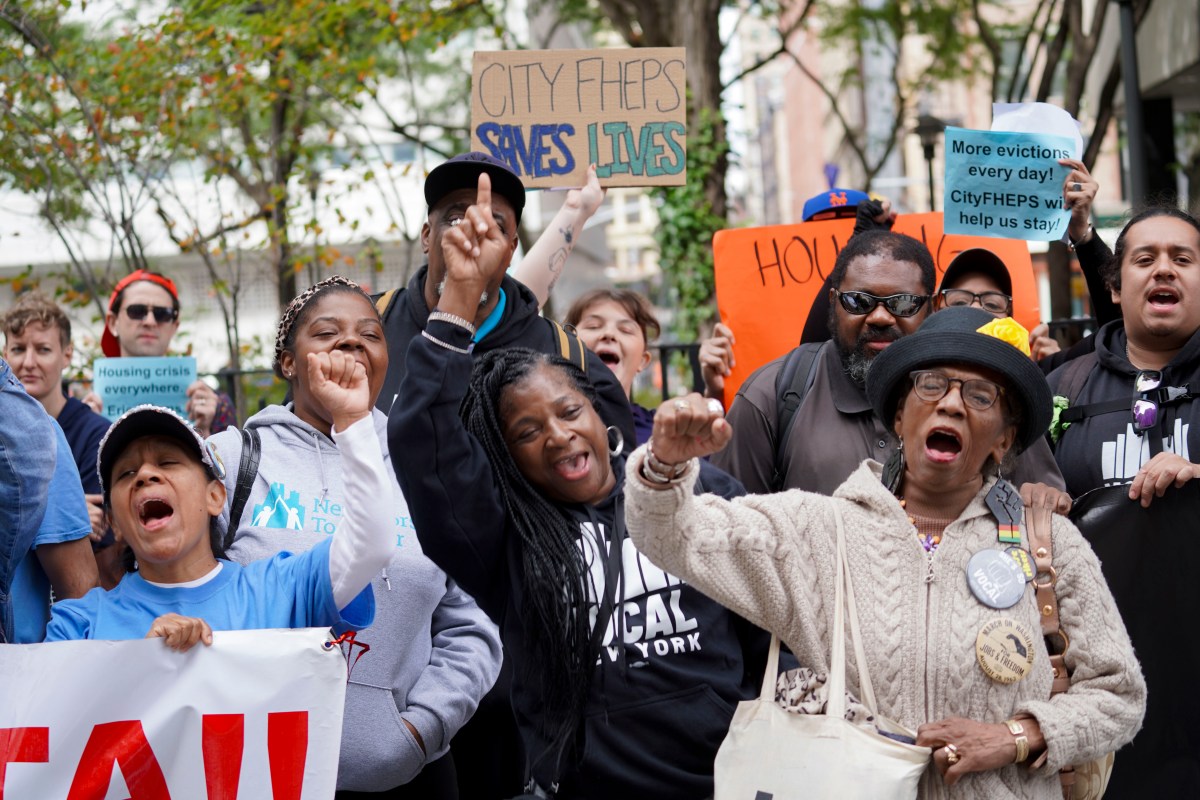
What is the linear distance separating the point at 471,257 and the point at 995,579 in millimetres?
1364

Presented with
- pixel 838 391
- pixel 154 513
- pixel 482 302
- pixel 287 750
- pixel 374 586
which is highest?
pixel 482 302

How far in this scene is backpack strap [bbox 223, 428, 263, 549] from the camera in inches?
136

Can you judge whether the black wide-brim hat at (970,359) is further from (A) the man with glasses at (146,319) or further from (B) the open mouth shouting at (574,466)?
(A) the man with glasses at (146,319)

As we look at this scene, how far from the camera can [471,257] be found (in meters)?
3.22

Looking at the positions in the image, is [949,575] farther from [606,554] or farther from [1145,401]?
[1145,401]

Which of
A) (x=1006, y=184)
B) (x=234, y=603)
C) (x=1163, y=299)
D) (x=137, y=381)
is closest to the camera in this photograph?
(x=234, y=603)

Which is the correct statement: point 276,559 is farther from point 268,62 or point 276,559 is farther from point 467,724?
point 268,62

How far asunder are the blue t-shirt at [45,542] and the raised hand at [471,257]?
1202 millimetres

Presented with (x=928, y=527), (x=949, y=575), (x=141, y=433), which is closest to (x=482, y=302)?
(x=141, y=433)

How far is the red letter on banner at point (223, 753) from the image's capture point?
122 inches

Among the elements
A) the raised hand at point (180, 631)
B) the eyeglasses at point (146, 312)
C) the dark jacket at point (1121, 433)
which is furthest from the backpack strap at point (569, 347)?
the eyeglasses at point (146, 312)

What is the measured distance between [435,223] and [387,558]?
148 cm

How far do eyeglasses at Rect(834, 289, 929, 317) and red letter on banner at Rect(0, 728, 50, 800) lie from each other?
250 centimetres

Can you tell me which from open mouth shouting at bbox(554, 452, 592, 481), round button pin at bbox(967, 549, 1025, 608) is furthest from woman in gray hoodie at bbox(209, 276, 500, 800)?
round button pin at bbox(967, 549, 1025, 608)
